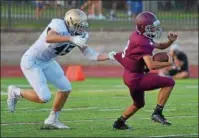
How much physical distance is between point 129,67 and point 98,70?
15687mm

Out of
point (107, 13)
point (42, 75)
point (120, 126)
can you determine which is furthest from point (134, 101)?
point (107, 13)

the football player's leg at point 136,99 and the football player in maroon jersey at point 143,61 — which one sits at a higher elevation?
the football player in maroon jersey at point 143,61

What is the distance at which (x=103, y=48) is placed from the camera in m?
27.7

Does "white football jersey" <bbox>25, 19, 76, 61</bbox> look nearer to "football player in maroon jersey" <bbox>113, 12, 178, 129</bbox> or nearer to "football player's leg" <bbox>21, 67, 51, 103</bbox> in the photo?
"football player's leg" <bbox>21, 67, 51, 103</bbox>

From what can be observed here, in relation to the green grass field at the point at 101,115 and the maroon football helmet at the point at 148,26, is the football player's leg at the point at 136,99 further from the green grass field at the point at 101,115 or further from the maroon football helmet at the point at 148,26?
the maroon football helmet at the point at 148,26

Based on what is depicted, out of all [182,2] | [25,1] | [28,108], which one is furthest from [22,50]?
[28,108]

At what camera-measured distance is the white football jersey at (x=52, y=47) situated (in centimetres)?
1016

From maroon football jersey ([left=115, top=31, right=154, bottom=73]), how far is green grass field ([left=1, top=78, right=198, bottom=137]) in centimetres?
98

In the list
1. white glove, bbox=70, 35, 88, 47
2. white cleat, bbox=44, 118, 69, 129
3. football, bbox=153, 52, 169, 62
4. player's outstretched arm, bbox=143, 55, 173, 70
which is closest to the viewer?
white glove, bbox=70, 35, 88, 47

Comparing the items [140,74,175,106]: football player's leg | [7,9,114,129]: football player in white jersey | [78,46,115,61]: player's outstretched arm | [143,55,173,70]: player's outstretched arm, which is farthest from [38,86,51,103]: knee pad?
[143,55,173,70]: player's outstretched arm

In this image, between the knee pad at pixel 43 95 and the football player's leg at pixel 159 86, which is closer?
the football player's leg at pixel 159 86

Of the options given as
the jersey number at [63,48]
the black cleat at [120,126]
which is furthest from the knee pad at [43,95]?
the black cleat at [120,126]

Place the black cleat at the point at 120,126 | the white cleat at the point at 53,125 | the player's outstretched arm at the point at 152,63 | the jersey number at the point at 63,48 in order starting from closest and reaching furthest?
1. the player's outstretched arm at the point at 152,63
2. the jersey number at the point at 63,48
3. the black cleat at the point at 120,126
4. the white cleat at the point at 53,125

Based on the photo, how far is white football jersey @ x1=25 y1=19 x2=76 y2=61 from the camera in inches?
400
